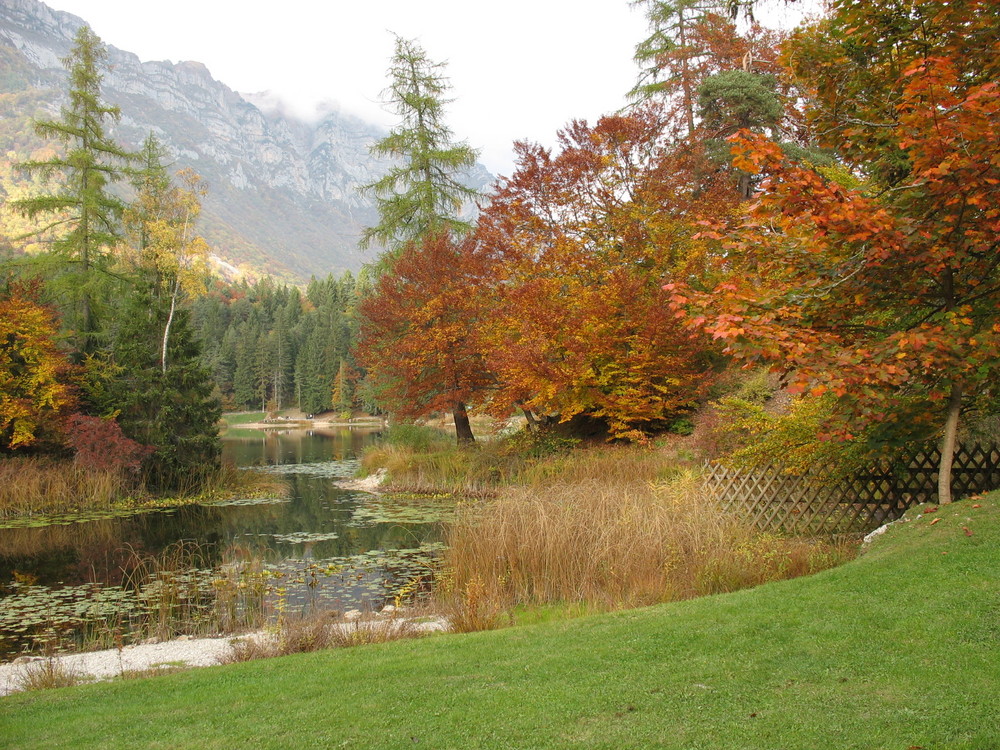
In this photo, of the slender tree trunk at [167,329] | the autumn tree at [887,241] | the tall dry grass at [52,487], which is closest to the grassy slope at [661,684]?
the autumn tree at [887,241]

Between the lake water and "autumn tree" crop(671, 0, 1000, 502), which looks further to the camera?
the lake water

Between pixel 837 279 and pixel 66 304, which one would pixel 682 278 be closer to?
pixel 837 279

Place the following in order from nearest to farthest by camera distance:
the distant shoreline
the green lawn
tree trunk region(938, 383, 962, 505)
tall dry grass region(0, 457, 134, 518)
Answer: tree trunk region(938, 383, 962, 505) → tall dry grass region(0, 457, 134, 518) → the distant shoreline → the green lawn

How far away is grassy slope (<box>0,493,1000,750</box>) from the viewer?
383 cm

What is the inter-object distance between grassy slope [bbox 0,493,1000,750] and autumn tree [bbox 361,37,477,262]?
24.3 m

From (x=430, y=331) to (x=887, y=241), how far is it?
1713 cm

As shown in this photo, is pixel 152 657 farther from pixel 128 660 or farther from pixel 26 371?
pixel 26 371

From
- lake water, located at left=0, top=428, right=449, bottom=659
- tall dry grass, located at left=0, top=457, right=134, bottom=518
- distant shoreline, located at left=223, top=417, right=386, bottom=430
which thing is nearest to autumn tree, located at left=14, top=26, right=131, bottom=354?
tall dry grass, located at left=0, top=457, right=134, bottom=518

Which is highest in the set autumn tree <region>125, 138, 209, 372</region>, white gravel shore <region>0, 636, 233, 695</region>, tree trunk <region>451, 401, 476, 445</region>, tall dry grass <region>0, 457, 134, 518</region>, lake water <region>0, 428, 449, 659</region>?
autumn tree <region>125, 138, 209, 372</region>

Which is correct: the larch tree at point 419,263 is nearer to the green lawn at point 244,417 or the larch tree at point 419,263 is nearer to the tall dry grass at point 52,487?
the tall dry grass at point 52,487

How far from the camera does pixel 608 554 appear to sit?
8930 millimetres

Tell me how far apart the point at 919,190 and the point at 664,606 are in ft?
15.6

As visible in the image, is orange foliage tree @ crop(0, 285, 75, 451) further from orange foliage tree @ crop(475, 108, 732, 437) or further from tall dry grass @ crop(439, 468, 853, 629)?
tall dry grass @ crop(439, 468, 853, 629)

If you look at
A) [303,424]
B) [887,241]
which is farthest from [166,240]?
[303,424]
